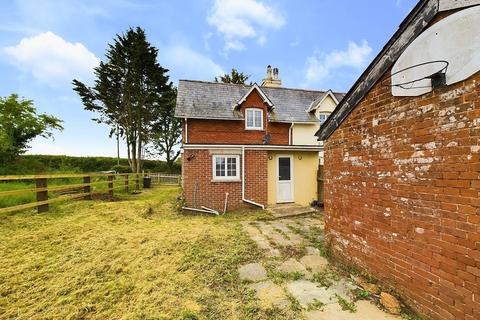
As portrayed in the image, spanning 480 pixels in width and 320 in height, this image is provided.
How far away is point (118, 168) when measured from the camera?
26.4 m

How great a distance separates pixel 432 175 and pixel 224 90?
14.0 m

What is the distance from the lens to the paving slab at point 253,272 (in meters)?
3.88

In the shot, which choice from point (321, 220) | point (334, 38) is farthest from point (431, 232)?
point (334, 38)

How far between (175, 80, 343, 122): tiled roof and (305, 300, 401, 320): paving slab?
37.6 feet

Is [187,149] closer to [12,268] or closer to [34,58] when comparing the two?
[12,268]

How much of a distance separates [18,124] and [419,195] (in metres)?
30.5

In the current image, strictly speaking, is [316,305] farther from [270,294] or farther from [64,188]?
[64,188]

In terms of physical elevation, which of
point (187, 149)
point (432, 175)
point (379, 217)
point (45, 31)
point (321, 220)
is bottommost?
point (321, 220)

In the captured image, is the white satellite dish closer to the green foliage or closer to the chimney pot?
the chimney pot

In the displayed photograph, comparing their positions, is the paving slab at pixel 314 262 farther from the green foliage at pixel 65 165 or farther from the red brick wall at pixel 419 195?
the green foliage at pixel 65 165

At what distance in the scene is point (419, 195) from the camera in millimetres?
2807

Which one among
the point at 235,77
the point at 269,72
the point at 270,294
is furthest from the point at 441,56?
the point at 235,77

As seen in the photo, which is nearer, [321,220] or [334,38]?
[321,220]

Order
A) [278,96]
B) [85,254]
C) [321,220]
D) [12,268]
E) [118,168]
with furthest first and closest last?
1. [118,168]
2. [278,96]
3. [321,220]
4. [85,254]
5. [12,268]
